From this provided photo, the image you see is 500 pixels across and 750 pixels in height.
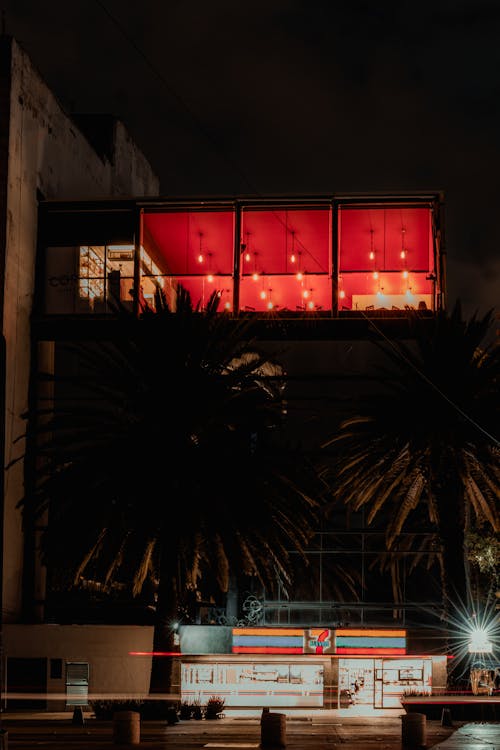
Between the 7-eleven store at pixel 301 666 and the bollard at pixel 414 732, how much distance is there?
15581mm

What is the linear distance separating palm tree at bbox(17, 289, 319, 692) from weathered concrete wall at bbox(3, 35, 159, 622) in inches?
225

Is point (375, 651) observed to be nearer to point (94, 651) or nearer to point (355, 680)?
point (355, 680)

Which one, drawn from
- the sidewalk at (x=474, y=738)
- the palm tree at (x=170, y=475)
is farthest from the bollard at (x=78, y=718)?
the sidewalk at (x=474, y=738)

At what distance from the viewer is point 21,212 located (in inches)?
1777

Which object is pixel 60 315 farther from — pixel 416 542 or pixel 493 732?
pixel 493 732

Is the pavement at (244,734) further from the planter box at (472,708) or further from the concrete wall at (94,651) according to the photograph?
the concrete wall at (94,651)

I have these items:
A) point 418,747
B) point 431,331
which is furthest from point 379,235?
point 418,747

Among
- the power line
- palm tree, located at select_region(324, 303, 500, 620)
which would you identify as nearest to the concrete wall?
palm tree, located at select_region(324, 303, 500, 620)

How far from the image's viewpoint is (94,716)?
38.1 meters

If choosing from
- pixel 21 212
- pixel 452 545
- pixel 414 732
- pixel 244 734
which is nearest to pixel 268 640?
pixel 452 545

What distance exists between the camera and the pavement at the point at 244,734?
27172mm

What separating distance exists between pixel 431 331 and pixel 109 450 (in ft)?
42.7

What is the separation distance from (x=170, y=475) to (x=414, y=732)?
11932mm

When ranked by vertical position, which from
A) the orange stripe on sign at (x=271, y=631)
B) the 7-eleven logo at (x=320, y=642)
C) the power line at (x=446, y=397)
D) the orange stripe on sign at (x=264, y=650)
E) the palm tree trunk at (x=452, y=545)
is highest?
the power line at (x=446, y=397)
